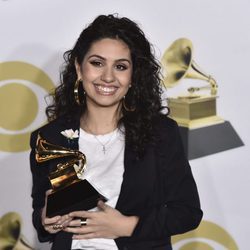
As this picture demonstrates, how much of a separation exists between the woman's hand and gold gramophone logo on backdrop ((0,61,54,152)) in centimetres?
59

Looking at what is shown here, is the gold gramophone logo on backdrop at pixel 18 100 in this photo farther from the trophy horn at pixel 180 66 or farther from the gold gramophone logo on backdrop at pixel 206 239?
the gold gramophone logo on backdrop at pixel 206 239

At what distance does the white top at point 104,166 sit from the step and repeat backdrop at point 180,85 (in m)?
0.45

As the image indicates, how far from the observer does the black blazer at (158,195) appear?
1346 mm

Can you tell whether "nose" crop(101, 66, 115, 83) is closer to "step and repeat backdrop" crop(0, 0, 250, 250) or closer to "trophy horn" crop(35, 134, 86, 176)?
"trophy horn" crop(35, 134, 86, 176)

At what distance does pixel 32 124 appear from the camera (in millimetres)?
1845

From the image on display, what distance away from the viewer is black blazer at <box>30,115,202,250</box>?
1.35 m

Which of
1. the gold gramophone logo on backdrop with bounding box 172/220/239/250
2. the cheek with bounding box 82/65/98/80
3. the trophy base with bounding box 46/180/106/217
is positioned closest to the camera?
A: the trophy base with bounding box 46/180/106/217

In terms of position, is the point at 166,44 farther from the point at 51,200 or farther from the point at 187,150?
the point at 51,200

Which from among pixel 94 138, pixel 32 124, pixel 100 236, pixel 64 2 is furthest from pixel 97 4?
pixel 100 236

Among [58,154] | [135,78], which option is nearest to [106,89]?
[135,78]

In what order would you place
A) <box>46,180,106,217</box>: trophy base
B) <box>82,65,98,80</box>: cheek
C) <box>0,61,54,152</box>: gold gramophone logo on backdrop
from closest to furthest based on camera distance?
<box>46,180,106,217</box>: trophy base < <box>82,65,98,80</box>: cheek < <box>0,61,54,152</box>: gold gramophone logo on backdrop

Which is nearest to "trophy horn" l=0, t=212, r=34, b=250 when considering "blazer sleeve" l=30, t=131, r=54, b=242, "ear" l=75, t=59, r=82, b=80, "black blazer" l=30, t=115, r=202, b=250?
"blazer sleeve" l=30, t=131, r=54, b=242

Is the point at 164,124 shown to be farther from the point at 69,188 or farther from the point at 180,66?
the point at 180,66

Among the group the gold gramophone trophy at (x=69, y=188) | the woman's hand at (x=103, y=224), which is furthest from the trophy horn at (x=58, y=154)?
the woman's hand at (x=103, y=224)
